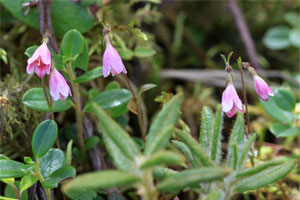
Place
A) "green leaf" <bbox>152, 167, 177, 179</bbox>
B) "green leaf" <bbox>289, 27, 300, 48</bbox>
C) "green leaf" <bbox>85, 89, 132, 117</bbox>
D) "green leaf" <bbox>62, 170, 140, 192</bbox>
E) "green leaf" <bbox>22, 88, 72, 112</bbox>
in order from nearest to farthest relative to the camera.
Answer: "green leaf" <bbox>62, 170, 140, 192</bbox> < "green leaf" <bbox>152, 167, 177, 179</bbox> < "green leaf" <bbox>22, 88, 72, 112</bbox> < "green leaf" <bbox>85, 89, 132, 117</bbox> < "green leaf" <bbox>289, 27, 300, 48</bbox>

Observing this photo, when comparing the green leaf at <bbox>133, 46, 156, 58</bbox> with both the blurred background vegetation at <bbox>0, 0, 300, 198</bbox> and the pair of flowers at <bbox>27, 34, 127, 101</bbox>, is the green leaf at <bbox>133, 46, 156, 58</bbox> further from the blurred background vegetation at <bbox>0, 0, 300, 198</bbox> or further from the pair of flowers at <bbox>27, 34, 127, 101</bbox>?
the pair of flowers at <bbox>27, 34, 127, 101</bbox>

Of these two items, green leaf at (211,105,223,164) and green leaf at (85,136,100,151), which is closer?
green leaf at (211,105,223,164)

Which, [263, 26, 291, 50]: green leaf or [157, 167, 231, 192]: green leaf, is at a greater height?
[263, 26, 291, 50]: green leaf

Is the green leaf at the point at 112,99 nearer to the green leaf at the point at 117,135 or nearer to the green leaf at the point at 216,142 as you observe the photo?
the green leaf at the point at 216,142

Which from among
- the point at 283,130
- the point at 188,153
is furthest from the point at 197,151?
the point at 283,130


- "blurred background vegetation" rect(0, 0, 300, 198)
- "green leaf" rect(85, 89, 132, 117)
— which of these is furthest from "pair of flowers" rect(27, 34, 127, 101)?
"blurred background vegetation" rect(0, 0, 300, 198)

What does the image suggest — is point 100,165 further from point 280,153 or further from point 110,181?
point 280,153
